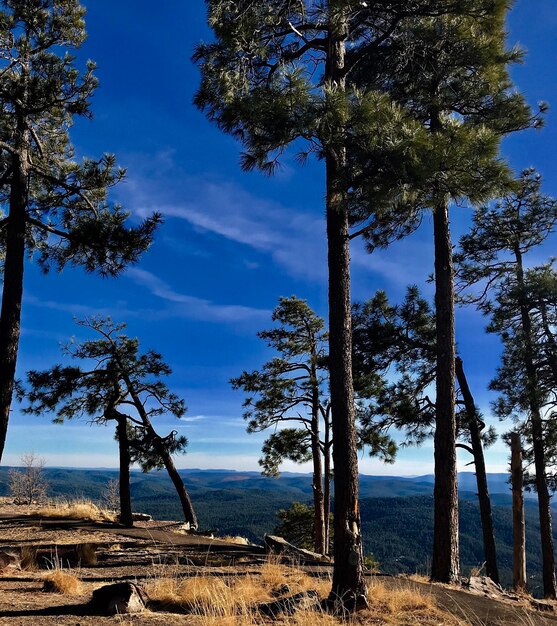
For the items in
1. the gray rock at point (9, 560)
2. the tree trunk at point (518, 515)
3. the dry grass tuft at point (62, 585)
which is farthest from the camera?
the tree trunk at point (518, 515)

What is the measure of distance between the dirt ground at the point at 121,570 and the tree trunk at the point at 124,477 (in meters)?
0.46

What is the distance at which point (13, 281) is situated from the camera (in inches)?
353

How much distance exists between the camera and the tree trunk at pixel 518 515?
14305mm

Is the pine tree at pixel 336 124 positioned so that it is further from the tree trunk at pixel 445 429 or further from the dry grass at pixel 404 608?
the tree trunk at pixel 445 429

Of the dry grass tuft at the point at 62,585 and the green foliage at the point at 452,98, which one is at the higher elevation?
the green foliage at the point at 452,98

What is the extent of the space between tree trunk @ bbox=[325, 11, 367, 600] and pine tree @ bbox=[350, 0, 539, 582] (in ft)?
2.12

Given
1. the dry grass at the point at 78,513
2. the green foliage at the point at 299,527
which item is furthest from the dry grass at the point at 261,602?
Answer: the green foliage at the point at 299,527

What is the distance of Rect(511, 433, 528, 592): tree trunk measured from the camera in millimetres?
14305

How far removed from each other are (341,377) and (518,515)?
11076 mm

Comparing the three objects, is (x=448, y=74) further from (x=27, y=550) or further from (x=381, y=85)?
(x=27, y=550)

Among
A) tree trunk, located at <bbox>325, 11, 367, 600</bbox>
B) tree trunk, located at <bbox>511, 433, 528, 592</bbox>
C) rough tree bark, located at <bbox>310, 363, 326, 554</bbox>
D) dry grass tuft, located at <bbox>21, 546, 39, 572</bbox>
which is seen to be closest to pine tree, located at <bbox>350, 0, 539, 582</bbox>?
tree trunk, located at <bbox>325, 11, 367, 600</bbox>

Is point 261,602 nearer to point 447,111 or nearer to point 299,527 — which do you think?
point 447,111

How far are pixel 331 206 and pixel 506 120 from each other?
5.32 metres

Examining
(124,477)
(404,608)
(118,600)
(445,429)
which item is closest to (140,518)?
(124,477)
